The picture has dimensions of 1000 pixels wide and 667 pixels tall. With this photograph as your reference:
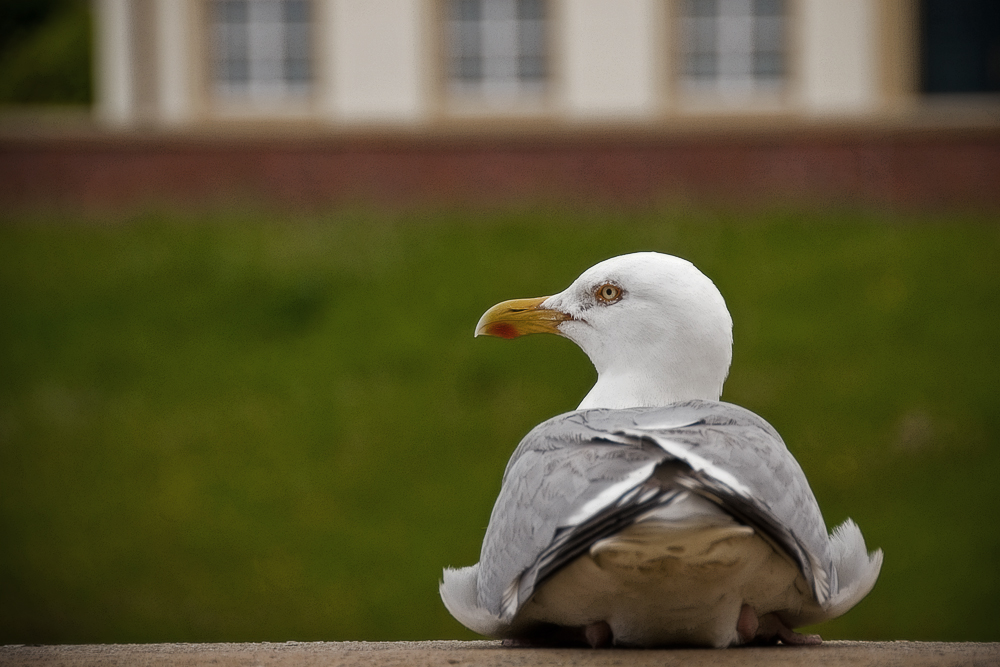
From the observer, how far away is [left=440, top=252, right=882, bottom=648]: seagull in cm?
294

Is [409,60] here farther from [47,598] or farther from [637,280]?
[637,280]

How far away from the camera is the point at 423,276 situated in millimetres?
11352

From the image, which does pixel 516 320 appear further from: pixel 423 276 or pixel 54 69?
pixel 54 69

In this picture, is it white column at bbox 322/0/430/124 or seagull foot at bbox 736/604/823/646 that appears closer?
seagull foot at bbox 736/604/823/646

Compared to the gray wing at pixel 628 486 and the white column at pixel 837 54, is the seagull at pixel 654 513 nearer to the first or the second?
the gray wing at pixel 628 486

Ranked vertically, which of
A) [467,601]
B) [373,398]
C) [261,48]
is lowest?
[373,398]

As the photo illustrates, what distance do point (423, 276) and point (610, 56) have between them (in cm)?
586

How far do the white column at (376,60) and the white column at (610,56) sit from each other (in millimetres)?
1879

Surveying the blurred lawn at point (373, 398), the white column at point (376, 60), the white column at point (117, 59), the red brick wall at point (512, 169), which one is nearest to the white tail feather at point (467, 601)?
the blurred lawn at point (373, 398)

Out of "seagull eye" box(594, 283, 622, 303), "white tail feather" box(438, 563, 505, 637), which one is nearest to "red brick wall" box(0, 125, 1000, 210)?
"seagull eye" box(594, 283, 622, 303)

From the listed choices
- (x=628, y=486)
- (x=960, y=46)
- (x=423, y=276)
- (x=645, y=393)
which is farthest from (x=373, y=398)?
(x=960, y=46)

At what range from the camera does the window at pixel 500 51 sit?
16.4 meters

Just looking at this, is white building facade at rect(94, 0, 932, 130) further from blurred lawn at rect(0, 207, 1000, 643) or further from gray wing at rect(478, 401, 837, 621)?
gray wing at rect(478, 401, 837, 621)

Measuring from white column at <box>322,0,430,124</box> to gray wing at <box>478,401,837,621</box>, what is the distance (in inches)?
513
